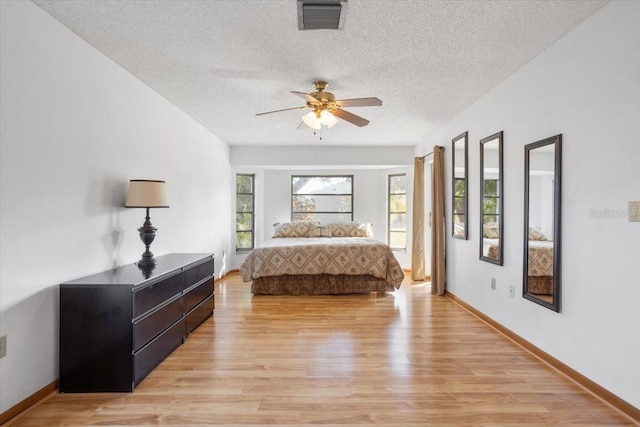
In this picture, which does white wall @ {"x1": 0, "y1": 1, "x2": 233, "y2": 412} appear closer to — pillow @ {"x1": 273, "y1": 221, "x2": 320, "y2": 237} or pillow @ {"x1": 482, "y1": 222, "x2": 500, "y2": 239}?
pillow @ {"x1": 273, "y1": 221, "x2": 320, "y2": 237}

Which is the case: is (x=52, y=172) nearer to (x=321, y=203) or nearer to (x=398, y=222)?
(x=321, y=203)

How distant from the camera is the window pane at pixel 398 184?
6809mm

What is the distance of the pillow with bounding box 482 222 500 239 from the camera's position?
343 cm

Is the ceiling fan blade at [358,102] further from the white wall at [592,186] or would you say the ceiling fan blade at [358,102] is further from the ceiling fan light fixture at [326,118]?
the white wall at [592,186]

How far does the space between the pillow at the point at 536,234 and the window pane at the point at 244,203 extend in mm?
5109

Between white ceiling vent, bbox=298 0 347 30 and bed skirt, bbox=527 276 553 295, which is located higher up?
white ceiling vent, bbox=298 0 347 30

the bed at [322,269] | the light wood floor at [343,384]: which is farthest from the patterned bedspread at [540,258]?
the bed at [322,269]

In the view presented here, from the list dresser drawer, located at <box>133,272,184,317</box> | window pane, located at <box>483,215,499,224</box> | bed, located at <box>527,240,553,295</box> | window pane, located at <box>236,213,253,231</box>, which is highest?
window pane, located at <box>483,215,499,224</box>

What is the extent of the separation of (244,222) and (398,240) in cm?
314

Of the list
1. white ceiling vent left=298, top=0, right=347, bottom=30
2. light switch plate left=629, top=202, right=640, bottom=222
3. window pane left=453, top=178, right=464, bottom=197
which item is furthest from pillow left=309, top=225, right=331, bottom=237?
light switch plate left=629, top=202, right=640, bottom=222

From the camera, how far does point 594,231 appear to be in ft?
7.27

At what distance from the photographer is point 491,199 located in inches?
138

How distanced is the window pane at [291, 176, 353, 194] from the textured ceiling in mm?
3286

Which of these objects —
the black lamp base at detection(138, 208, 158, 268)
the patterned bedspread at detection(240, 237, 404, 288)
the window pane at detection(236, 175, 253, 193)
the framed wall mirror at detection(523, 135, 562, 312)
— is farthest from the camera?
the window pane at detection(236, 175, 253, 193)
